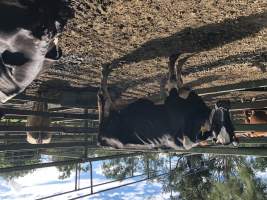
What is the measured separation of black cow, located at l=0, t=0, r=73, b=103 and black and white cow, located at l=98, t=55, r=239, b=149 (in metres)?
2.27

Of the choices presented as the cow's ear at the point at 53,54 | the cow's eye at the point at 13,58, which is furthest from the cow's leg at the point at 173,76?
the cow's eye at the point at 13,58

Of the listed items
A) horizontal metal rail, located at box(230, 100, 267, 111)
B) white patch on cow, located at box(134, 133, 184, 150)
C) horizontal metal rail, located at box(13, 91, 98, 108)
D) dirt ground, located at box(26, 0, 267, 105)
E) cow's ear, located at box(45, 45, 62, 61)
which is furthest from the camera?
horizontal metal rail, located at box(13, 91, 98, 108)

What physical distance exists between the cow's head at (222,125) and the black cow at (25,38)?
7.38ft

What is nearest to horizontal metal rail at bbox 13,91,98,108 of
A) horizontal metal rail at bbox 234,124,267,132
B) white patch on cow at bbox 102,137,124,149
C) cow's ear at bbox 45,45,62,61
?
white patch on cow at bbox 102,137,124,149

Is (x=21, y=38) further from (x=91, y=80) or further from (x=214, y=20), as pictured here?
(x=91, y=80)

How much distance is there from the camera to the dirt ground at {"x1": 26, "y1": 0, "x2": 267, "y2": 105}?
10.5 ft

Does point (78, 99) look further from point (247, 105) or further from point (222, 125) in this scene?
point (222, 125)

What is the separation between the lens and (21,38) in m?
1.74

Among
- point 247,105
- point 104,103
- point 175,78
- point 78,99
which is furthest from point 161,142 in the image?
point 78,99

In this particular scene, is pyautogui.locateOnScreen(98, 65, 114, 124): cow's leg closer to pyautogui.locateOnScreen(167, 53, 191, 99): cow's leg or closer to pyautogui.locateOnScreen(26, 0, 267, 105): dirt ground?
pyautogui.locateOnScreen(26, 0, 267, 105): dirt ground

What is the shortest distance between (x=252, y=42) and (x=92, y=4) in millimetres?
1799

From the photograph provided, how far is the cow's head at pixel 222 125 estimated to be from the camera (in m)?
3.77

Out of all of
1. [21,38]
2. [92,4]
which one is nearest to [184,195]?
[92,4]

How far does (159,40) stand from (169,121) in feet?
2.78
